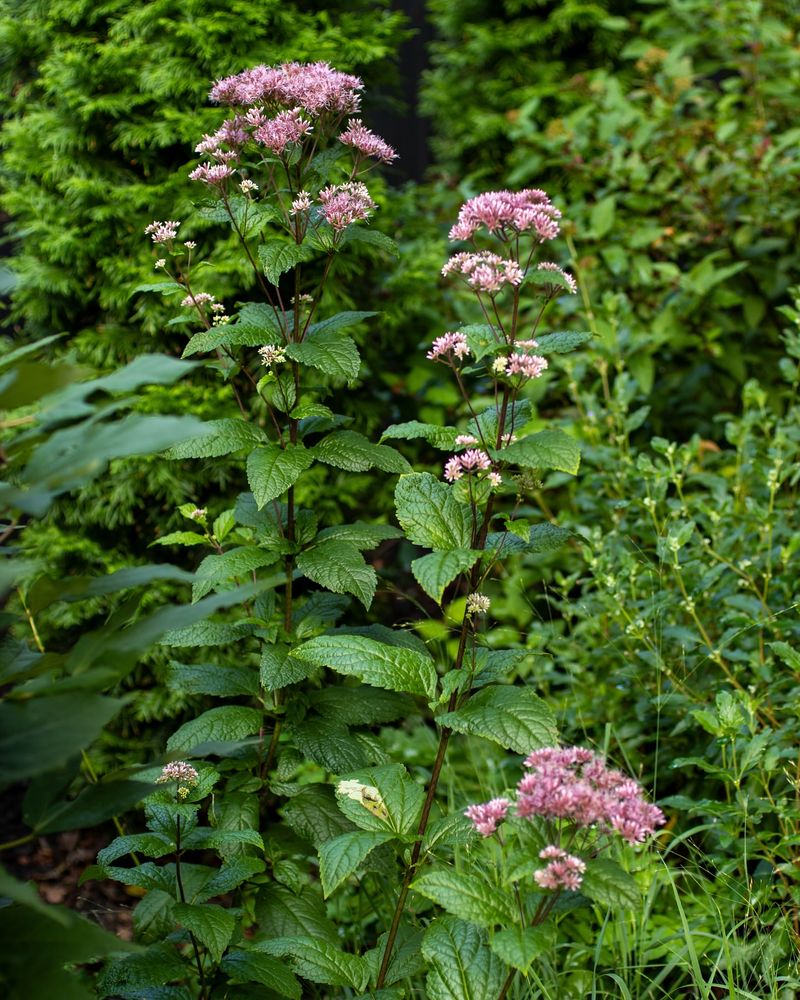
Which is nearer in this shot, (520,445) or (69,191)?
(520,445)

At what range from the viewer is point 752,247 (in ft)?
12.4

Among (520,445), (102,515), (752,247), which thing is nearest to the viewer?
(520,445)

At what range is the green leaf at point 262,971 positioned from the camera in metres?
1.47

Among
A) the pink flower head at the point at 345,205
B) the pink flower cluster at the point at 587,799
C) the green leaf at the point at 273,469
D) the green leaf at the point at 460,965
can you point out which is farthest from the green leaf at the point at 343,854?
the pink flower head at the point at 345,205

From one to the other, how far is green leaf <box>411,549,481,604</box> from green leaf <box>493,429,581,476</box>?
0.15m

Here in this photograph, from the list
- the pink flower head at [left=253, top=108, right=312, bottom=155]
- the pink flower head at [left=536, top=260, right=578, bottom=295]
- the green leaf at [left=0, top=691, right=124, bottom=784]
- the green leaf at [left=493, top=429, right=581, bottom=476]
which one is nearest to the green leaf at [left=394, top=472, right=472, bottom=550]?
the green leaf at [left=493, top=429, right=581, bottom=476]

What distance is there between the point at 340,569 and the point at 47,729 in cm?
84

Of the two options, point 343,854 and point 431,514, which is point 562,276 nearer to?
point 431,514

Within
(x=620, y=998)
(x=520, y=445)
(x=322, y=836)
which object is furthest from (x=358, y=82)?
(x=620, y=998)

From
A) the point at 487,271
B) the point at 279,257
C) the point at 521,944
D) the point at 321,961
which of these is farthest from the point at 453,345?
the point at 321,961

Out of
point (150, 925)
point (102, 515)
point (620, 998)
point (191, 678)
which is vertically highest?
point (191, 678)

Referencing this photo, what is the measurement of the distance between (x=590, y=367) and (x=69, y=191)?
6.25ft

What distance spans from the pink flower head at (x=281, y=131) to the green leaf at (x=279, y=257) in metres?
0.15

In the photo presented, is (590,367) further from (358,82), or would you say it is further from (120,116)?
(358,82)
